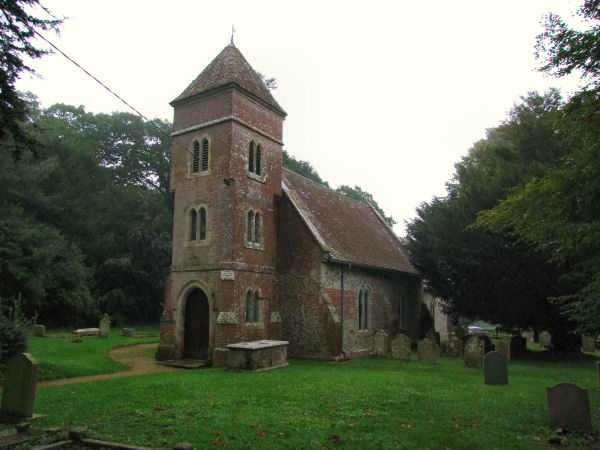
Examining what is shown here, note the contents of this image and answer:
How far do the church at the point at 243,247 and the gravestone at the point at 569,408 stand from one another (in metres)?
10.5

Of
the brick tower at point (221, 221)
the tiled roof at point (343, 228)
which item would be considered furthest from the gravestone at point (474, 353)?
the brick tower at point (221, 221)

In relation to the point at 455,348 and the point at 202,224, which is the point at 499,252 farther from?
the point at 202,224

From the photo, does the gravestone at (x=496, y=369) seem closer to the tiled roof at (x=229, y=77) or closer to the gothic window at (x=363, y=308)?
the gothic window at (x=363, y=308)

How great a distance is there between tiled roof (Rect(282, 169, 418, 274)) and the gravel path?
26.9 ft

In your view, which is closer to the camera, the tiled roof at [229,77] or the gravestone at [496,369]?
the gravestone at [496,369]

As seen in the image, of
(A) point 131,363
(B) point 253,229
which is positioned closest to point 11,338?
(A) point 131,363

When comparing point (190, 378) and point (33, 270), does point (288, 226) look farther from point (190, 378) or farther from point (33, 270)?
point (33, 270)

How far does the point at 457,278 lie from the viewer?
72.0 ft

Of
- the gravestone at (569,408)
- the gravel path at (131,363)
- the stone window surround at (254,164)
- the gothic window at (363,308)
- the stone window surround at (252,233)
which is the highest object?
the stone window surround at (254,164)

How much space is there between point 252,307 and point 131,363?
514cm

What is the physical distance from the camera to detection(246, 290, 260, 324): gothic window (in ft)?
59.2

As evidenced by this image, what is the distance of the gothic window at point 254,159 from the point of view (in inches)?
763

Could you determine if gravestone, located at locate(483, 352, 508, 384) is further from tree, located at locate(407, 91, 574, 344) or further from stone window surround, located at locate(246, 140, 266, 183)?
stone window surround, located at locate(246, 140, 266, 183)

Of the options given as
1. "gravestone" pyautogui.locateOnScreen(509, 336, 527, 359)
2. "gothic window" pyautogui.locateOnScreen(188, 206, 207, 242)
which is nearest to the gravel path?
"gothic window" pyautogui.locateOnScreen(188, 206, 207, 242)
